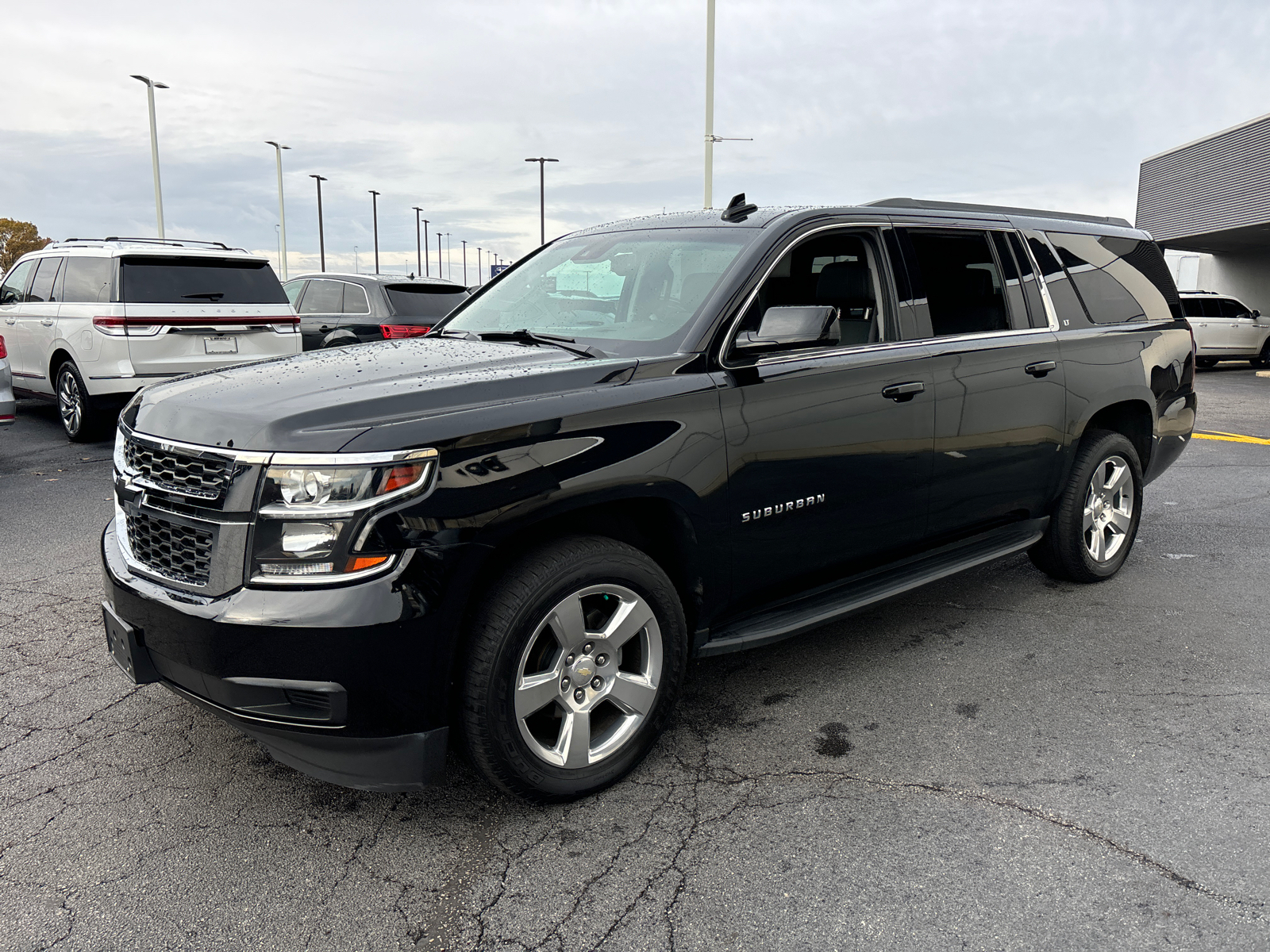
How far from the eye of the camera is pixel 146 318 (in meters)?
8.87

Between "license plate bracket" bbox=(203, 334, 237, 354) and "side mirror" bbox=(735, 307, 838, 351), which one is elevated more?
"side mirror" bbox=(735, 307, 838, 351)

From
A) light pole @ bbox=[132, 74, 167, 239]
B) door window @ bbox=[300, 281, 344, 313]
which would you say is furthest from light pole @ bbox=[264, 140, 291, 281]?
door window @ bbox=[300, 281, 344, 313]

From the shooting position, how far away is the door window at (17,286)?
1061 cm

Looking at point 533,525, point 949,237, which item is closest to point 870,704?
point 533,525

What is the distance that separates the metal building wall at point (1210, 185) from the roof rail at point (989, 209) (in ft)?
70.5

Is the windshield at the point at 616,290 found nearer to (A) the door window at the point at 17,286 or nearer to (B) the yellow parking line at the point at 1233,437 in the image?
(A) the door window at the point at 17,286

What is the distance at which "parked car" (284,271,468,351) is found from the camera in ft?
36.8

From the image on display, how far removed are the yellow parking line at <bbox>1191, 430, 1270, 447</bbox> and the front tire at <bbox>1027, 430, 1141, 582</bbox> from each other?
6.66m

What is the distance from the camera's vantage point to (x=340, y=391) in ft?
9.14

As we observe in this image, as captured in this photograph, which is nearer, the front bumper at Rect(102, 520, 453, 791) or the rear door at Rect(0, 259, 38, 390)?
the front bumper at Rect(102, 520, 453, 791)

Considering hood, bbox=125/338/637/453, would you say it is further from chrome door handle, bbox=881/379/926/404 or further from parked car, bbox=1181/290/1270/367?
parked car, bbox=1181/290/1270/367

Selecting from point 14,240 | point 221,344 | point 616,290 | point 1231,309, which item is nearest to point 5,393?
point 221,344

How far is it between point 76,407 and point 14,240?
62.7 meters

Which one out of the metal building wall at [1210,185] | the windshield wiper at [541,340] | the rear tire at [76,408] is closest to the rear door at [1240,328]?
the metal building wall at [1210,185]
